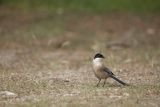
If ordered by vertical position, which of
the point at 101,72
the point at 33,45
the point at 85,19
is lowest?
the point at 101,72

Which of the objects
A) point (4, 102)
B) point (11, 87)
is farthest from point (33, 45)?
point (4, 102)

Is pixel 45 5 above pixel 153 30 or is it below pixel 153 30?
above

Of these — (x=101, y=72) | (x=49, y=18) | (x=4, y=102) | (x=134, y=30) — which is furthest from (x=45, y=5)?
(x=4, y=102)

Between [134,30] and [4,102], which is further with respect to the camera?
[134,30]

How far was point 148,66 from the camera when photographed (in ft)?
46.0

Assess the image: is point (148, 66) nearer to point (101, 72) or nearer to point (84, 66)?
point (84, 66)

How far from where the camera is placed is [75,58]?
15672 millimetres

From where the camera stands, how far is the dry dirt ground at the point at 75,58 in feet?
31.5

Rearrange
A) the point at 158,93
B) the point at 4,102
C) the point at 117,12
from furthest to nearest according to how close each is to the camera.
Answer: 1. the point at 117,12
2. the point at 158,93
3. the point at 4,102

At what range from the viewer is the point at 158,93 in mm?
10008

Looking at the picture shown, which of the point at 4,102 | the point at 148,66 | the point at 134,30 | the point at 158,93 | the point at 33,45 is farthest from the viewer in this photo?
the point at 134,30

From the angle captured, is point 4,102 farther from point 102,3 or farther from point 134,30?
point 102,3

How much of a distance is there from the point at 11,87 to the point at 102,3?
11826 mm

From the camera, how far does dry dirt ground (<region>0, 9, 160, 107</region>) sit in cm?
960
